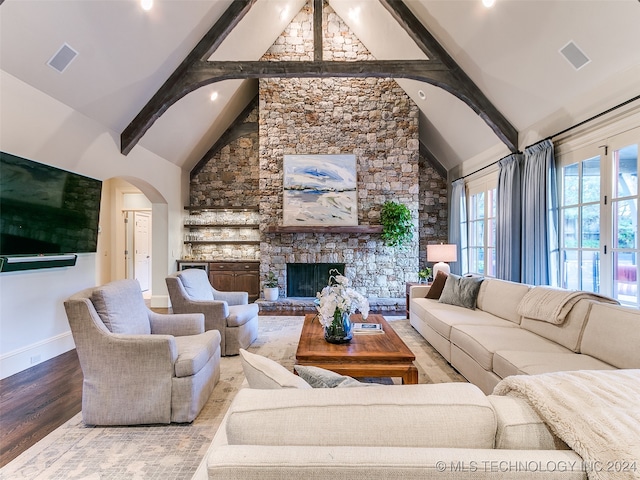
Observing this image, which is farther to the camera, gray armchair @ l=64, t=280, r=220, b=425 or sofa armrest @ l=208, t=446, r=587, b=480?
gray armchair @ l=64, t=280, r=220, b=425

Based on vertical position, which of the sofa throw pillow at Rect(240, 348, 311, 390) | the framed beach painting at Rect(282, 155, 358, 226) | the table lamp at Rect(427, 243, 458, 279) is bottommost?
the sofa throw pillow at Rect(240, 348, 311, 390)

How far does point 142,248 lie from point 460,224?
23.0 ft

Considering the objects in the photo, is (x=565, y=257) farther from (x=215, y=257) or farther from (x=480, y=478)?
(x=215, y=257)

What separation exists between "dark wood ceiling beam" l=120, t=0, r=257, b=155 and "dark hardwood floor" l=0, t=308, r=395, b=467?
2.95 metres

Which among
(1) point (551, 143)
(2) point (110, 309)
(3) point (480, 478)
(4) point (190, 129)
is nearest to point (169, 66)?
(4) point (190, 129)

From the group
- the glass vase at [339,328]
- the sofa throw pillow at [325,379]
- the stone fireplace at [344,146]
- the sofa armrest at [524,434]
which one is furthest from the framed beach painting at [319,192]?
the sofa armrest at [524,434]

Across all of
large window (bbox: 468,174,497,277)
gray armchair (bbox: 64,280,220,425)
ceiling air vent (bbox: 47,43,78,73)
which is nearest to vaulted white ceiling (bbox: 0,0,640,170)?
ceiling air vent (bbox: 47,43,78,73)

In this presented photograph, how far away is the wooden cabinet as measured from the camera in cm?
670

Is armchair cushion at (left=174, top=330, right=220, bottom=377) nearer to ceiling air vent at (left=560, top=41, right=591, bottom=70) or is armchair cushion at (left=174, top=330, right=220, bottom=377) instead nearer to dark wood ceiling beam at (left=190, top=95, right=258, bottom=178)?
ceiling air vent at (left=560, top=41, right=591, bottom=70)

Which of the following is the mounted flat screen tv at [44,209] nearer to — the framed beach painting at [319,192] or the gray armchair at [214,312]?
Answer: the gray armchair at [214,312]

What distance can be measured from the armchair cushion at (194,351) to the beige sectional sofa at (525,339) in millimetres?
2065

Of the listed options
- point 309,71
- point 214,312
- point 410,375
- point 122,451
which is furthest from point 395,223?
point 122,451

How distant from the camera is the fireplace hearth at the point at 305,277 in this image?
668 centimetres

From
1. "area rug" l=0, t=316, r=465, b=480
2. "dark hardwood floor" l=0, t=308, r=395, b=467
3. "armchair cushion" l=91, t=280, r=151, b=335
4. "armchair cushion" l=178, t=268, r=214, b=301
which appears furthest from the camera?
"armchair cushion" l=178, t=268, r=214, b=301
